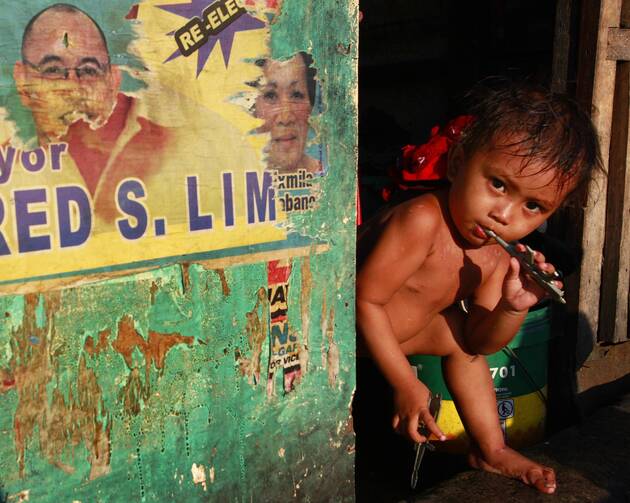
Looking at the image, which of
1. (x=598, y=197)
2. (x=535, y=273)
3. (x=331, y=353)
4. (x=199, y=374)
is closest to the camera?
(x=199, y=374)

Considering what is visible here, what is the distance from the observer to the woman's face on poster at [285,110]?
159 cm

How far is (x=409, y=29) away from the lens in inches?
227

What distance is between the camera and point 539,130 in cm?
208

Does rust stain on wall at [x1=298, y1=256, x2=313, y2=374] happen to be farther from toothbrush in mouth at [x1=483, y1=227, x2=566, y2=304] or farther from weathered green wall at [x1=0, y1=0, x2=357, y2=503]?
toothbrush in mouth at [x1=483, y1=227, x2=566, y2=304]

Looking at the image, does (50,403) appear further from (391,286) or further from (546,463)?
(546,463)

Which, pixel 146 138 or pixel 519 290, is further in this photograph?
pixel 519 290

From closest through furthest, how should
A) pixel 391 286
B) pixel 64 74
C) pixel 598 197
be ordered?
pixel 64 74
pixel 391 286
pixel 598 197

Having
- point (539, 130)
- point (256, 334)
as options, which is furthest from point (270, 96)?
point (539, 130)

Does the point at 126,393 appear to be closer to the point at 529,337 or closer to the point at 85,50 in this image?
the point at 85,50

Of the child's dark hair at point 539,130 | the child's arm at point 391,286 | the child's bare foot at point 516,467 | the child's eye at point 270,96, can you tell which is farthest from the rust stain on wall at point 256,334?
the child's bare foot at point 516,467

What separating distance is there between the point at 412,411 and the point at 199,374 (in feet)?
2.50

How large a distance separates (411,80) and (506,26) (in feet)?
3.52

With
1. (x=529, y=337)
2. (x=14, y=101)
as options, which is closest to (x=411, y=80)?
(x=529, y=337)

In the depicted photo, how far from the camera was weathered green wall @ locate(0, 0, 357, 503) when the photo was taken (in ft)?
4.29
